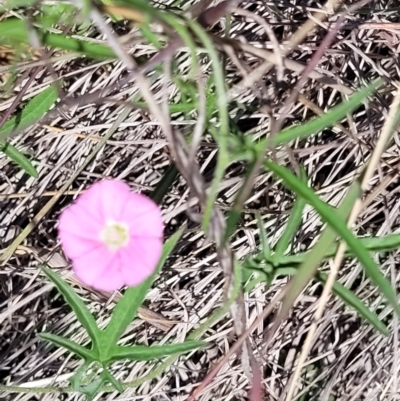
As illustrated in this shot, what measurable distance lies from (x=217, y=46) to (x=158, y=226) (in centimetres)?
27

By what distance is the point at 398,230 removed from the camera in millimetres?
1160

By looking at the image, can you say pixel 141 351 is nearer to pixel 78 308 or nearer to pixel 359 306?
pixel 78 308

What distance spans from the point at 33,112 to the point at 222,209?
35cm

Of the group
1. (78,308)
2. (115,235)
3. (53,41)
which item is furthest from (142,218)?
(53,41)

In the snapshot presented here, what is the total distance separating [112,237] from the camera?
0.83m

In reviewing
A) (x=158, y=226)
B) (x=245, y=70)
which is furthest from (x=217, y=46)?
(x=158, y=226)

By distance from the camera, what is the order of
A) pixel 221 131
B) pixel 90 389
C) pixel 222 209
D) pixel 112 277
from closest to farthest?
pixel 221 131 → pixel 112 277 → pixel 90 389 → pixel 222 209

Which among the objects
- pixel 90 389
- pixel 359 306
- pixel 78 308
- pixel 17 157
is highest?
pixel 17 157

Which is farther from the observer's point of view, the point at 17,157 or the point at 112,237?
the point at 17,157

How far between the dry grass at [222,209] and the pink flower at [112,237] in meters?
0.29

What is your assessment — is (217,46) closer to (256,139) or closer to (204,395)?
(256,139)

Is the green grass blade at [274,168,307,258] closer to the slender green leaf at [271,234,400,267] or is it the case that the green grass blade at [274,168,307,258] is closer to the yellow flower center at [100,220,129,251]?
the slender green leaf at [271,234,400,267]

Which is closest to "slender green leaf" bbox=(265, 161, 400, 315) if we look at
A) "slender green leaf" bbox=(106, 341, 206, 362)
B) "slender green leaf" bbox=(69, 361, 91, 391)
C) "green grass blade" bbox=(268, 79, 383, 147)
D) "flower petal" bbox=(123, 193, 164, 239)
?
"green grass blade" bbox=(268, 79, 383, 147)

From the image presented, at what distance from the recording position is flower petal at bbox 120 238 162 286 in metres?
0.81
